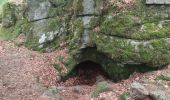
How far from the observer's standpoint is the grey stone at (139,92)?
12055 millimetres

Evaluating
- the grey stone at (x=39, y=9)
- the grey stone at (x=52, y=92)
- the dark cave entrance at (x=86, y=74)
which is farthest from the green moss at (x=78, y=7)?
the grey stone at (x=52, y=92)

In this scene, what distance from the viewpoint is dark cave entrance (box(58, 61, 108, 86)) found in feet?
54.4

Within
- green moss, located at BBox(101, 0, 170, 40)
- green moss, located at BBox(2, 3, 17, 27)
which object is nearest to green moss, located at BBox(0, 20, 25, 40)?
green moss, located at BBox(2, 3, 17, 27)

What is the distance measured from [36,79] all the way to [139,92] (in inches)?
219

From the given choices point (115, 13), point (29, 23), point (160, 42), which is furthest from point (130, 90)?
point (29, 23)

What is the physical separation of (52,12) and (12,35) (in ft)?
11.9

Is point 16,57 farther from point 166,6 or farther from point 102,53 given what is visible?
point 166,6

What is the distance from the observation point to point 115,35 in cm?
1498

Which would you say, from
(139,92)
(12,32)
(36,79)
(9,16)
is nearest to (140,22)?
(139,92)

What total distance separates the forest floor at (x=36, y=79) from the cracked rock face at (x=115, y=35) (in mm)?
745

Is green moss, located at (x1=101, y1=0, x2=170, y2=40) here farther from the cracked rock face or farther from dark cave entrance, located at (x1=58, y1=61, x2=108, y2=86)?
dark cave entrance, located at (x1=58, y1=61, x2=108, y2=86)

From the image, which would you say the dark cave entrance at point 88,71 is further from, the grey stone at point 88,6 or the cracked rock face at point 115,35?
the grey stone at point 88,6

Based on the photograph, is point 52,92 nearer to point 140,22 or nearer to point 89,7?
point 89,7

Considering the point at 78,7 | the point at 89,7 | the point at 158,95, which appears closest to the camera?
the point at 158,95
